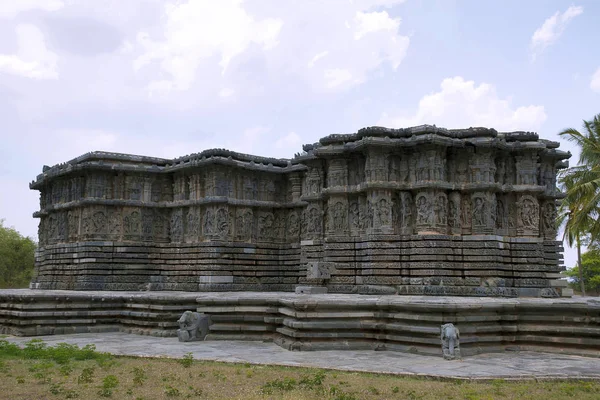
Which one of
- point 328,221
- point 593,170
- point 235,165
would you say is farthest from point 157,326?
point 593,170

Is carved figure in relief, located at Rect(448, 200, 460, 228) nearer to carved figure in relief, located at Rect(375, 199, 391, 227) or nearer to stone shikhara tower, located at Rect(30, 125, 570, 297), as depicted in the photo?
stone shikhara tower, located at Rect(30, 125, 570, 297)

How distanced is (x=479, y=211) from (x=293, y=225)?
1141 cm

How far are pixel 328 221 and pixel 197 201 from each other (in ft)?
27.8

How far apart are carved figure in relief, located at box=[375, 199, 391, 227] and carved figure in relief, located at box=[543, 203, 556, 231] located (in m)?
6.73

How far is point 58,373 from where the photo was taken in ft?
36.6

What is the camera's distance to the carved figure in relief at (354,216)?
2347 cm

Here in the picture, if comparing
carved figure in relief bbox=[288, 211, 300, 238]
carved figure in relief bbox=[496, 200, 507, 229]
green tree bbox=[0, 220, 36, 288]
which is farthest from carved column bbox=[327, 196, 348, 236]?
green tree bbox=[0, 220, 36, 288]

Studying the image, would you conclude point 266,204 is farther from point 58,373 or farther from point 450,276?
point 58,373

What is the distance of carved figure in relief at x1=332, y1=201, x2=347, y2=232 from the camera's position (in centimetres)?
2372

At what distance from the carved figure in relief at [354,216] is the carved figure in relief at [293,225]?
7.32 m

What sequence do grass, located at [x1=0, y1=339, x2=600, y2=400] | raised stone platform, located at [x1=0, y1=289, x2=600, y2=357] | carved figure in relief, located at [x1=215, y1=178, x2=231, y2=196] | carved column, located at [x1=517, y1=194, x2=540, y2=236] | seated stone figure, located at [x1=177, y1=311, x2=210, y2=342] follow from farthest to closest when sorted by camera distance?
carved figure in relief, located at [x1=215, y1=178, x2=231, y2=196] < carved column, located at [x1=517, y1=194, x2=540, y2=236] < seated stone figure, located at [x1=177, y1=311, x2=210, y2=342] < raised stone platform, located at [x1=0, y1=289, x2=600, y2=357] < grass, located at [x1=0, y1=339, x2=600, y2=400]

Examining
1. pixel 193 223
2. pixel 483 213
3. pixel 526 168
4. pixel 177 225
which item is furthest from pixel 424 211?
pixel 177 225

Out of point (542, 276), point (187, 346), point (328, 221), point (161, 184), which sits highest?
point (161, 184)

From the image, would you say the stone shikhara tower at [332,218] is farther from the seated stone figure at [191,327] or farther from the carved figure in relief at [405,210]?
the seated stone figure at [191,327]
